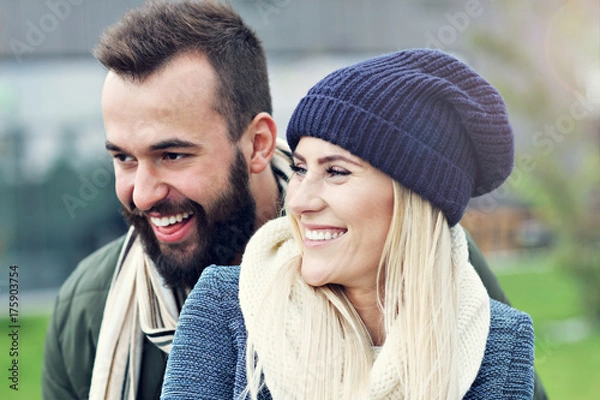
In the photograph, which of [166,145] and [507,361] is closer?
[507,361]

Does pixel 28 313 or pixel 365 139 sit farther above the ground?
pixel 365 139

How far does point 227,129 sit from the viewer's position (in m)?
2.69

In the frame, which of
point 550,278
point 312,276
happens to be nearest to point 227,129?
point 312,276

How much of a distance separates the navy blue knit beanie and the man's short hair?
653mm

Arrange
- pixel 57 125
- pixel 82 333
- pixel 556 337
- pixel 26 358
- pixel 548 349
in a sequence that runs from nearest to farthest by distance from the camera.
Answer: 1. pixel 82 333
2. pixel 548 349
3. pixel 26 358
4. pixel 556 337
5. pixel 57 125

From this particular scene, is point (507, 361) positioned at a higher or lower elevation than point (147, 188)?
lower

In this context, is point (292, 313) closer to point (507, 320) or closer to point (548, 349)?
point (507, 320)

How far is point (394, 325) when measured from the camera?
210cm

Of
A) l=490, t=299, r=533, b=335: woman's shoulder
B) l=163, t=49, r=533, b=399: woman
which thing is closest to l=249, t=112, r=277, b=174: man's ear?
l=163, t=49, r=533, b=399: woman

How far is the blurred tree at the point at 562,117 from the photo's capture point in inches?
323

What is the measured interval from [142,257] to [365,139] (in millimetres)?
1160

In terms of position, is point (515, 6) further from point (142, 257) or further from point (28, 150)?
point (142, 257)

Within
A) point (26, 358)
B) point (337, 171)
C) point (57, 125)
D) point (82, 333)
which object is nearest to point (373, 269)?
point (337, 171)

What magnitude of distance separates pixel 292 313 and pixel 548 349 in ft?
19.9
